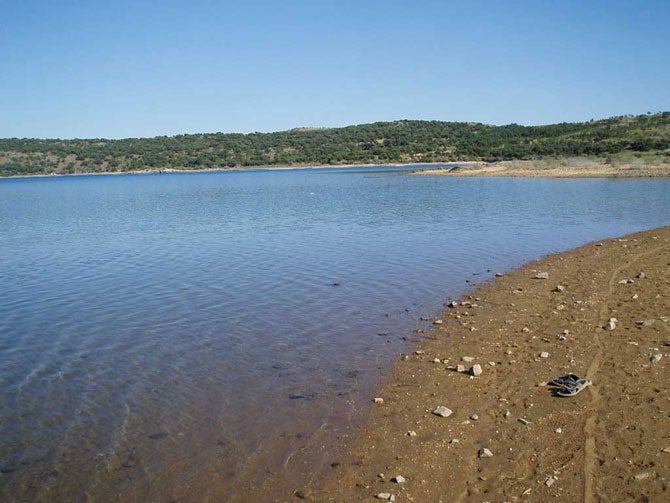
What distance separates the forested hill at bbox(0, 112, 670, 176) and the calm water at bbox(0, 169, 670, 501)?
273ft

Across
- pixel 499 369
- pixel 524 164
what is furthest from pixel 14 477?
pixel 524 164

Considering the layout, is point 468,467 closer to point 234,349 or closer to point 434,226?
point 234,349

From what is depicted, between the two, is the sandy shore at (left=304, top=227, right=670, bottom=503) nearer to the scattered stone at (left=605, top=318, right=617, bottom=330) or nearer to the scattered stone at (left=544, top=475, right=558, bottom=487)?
the scattered stone at (left=544, top=475, right=558, bottom=487)

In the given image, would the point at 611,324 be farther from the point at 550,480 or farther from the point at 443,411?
the point at 550,480

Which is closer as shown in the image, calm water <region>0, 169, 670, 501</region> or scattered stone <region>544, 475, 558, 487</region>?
scattered stone <region>544, 475, 558, 487</region>

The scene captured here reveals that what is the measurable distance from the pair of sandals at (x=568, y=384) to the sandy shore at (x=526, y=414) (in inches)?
4.6

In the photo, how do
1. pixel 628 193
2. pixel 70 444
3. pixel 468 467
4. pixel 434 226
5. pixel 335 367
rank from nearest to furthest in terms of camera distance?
1. pixel 468 467
2. pixel 70 444
3. pixel 335 367
4. pixel 434 226
5. pixel 628 193

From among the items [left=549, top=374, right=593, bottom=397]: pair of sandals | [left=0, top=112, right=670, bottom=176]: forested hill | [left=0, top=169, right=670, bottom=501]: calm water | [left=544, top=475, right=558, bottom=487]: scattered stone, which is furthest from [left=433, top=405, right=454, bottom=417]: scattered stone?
[left=0, top=112, right=670, bottom=176]: forested hill

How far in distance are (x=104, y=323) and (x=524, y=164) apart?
78007 millimetres

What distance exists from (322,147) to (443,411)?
158362mm

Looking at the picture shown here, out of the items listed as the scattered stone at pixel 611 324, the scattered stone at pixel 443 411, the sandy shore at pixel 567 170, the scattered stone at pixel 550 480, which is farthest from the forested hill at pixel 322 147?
the scattered stone at pixel 550 480

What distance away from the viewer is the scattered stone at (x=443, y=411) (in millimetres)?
7207

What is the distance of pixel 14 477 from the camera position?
6.36 m

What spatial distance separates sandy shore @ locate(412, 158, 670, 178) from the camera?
57688 mm
